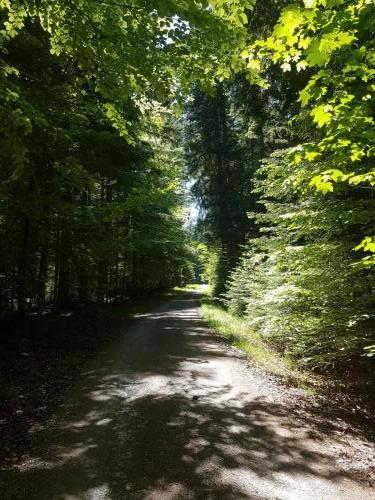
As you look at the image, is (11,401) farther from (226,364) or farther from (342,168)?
(342,168)

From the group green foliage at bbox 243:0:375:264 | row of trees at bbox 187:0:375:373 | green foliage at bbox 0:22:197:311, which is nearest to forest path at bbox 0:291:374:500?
row of trees at bbox 187:0:375:373

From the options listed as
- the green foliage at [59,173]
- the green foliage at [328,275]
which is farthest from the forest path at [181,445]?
the green foliage at [59,173]

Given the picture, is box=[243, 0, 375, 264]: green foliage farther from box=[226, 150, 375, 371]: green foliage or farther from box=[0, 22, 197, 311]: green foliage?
box=[0, 22, 197, 311]: green foliage

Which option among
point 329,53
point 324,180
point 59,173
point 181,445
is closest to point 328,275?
point 324,180

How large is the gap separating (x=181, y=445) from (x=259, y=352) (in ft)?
24.8

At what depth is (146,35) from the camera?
5.90 meters

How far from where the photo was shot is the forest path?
497cm

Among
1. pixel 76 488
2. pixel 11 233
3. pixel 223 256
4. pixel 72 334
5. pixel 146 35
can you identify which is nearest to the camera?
pixel 76 488

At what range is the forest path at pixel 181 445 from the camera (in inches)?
196

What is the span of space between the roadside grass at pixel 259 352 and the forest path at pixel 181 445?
0.81 metres

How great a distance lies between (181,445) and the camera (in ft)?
20.2

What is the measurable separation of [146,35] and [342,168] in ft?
13.8

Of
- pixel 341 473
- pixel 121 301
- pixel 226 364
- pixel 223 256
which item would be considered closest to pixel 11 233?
pixel 226 364

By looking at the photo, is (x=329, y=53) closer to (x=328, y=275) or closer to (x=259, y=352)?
(x=328, y=275)
